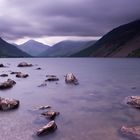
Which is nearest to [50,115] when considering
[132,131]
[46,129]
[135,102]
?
[46,129]

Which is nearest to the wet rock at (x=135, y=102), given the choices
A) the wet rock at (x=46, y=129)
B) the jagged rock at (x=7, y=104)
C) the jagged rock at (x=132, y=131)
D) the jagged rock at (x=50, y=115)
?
the jagged rock at (x=132, y=131)

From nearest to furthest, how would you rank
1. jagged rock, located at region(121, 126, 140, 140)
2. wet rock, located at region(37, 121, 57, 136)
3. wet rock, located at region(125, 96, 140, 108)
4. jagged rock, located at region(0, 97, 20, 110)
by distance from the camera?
jagged rock, located at region(121, 126, 140, 140)
wet rock, located at region(37, 121, 57, 136)
jagged rock, located at region(0, 97, 20, 110)
wet rock, located at region(125, 96, 140, 108)

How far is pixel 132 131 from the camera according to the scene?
26.6m

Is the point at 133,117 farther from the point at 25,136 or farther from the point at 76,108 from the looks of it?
the point at 25,136

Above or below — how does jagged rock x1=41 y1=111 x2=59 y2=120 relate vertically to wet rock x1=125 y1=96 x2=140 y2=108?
below

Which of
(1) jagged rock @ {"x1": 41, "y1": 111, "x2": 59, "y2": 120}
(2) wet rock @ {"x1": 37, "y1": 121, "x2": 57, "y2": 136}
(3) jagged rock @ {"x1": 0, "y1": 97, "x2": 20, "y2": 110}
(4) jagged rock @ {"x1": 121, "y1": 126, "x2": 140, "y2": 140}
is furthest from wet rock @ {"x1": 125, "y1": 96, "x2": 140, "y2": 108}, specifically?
(3) jagged rock @ {"x1": 0, "y1": 97, "x2": 20, "y2": 110}

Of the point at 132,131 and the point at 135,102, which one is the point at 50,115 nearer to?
the point at 132,131

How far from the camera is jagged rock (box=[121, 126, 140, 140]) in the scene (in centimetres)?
2579

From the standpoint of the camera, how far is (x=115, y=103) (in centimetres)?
4244

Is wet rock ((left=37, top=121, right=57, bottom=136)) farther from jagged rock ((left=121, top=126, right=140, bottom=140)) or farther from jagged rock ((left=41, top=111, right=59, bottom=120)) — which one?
jagged rock ((left=121, top=126, right=140, bottom=140))

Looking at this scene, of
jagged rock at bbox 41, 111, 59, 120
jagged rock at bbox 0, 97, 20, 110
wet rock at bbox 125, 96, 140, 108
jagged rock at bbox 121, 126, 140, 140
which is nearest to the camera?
jagged rock at bbox 121, 126, 140, 140

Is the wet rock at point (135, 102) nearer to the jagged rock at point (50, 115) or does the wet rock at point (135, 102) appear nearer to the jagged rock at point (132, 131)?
the jagged rock at point (132, 131)

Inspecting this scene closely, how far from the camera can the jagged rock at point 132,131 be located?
2579 centimetres

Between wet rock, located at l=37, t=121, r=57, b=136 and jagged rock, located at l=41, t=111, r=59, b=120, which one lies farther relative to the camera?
jagged rock, located at l=41, t=111, r=59, b=120
